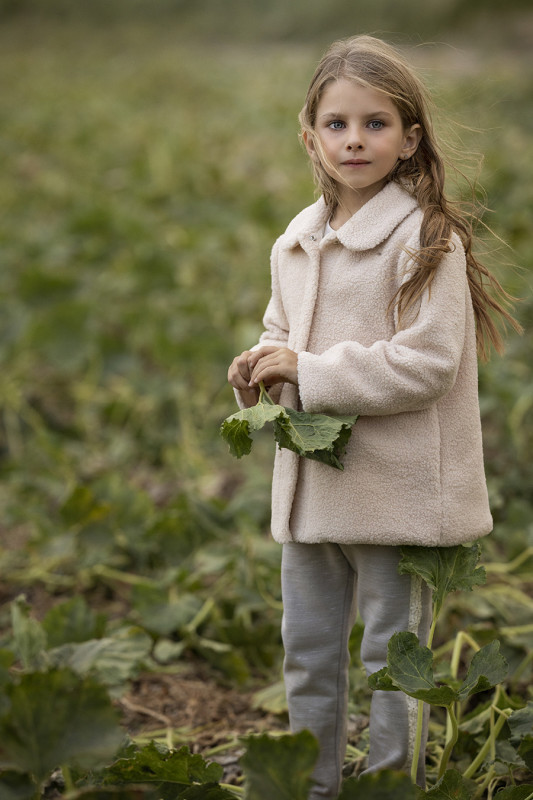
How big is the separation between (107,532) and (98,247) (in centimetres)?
228

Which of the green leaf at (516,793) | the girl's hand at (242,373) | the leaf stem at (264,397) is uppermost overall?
the girl's hand at (242,373)

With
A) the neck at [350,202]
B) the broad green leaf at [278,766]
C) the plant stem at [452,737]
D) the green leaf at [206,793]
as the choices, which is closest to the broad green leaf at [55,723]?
the broad green leaf at [278,766]

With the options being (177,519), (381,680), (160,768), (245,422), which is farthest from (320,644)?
(177,519)

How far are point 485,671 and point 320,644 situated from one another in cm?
25

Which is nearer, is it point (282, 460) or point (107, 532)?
point (282, 460)

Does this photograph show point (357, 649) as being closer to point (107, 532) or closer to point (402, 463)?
point (402, 463)

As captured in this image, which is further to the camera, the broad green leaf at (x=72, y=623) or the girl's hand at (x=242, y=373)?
the broad green leaf at (x=72, y=623)

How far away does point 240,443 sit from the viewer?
125 cm

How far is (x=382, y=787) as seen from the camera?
3.65 feet

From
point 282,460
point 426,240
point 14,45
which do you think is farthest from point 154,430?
point 14,45

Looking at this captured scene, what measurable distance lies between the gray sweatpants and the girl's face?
0.52 metres

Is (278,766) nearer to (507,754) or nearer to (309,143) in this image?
(507,754)

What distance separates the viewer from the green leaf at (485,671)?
4.08 ft

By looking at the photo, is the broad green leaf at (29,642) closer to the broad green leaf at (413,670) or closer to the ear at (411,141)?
the broad green leaf at (413,670)
